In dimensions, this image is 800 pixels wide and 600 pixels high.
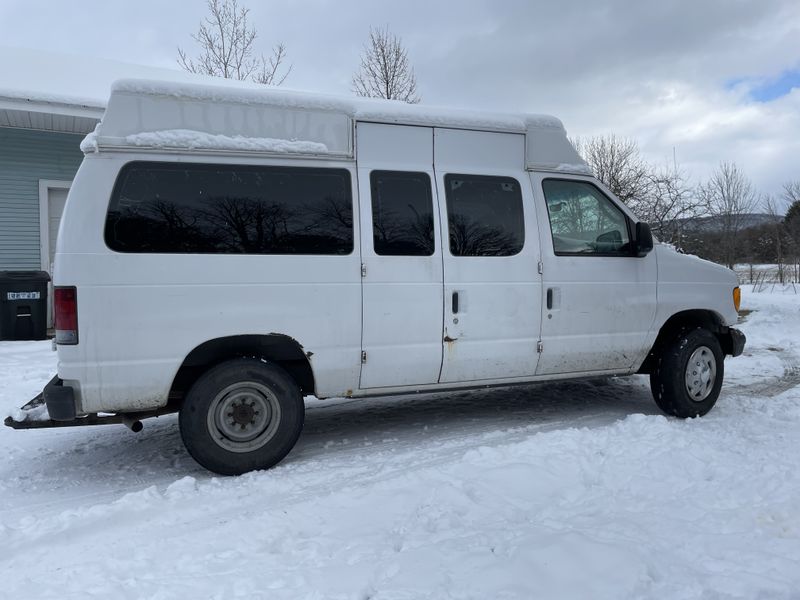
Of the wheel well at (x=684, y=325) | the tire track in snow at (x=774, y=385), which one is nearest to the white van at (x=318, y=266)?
the wheel well at (x=684, y=325)

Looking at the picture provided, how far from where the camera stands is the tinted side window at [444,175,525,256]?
473cm

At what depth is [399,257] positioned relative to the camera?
14.8 ft

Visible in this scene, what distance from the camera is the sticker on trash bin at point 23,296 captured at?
9883 mm

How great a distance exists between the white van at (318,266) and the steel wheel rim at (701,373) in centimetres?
8

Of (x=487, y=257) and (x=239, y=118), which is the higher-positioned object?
(x=239, y=118)

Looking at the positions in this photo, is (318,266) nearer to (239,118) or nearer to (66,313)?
(239,118)

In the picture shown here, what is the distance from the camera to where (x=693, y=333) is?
18.0ft

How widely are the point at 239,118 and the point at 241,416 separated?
6.67ft

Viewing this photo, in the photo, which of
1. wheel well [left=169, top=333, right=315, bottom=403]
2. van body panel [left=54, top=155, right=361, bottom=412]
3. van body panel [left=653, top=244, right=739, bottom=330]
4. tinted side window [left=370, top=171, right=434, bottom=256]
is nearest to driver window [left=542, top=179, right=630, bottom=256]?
van body panel [left=653, top=244, right=739, bottom=330]

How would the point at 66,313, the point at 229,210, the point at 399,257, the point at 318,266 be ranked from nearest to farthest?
the point at 66,313 → the point at 229,210 → the point at 318,266 → the point at 399,257

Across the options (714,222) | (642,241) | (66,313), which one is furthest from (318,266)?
(714,222)

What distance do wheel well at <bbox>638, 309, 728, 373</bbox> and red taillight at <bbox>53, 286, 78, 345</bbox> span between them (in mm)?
4558

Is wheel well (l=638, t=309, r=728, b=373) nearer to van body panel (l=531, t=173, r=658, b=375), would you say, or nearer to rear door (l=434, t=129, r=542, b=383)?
van body panel (l=531, t=173, r=658, b=375)

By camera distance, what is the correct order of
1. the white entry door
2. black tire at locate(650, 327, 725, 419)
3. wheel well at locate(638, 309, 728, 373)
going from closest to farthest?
the white entry door, black tire at locate(650, 327, 725, 419), wheel well at locate(638, 309, 728, 373)
